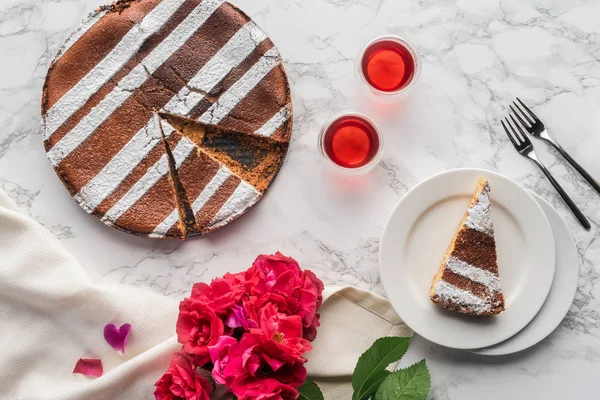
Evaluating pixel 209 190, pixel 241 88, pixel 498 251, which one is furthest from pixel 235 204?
A: pixel 498 251

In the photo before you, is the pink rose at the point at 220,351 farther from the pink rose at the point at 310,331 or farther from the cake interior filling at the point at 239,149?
the cake interior filling at the point at 239,149

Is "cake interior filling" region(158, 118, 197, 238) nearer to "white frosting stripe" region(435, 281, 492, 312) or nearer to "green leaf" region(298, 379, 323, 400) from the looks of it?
"green leaf" region(298, 379, 323, 400)

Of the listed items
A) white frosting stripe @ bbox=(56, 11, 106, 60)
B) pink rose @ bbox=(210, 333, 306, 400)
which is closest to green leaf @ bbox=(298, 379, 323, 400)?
pink rose @ bbox=(210, 333, 306, 400)

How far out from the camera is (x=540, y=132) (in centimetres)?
197

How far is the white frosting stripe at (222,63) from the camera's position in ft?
6.41

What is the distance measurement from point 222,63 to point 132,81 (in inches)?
11.4

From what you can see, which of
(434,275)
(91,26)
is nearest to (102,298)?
(91,26)

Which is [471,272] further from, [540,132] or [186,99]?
[186,99]

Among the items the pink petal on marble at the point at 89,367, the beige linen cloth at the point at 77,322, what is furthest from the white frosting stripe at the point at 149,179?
the pink petal on marble at the point at 89,367

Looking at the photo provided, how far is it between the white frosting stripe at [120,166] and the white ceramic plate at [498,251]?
0.78 metres

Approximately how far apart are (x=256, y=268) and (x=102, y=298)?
0.61 metres

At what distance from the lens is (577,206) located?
199cm

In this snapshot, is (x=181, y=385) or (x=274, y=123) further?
(x=274, y=123)

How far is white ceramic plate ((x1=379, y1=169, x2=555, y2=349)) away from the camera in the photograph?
1.88 metres
